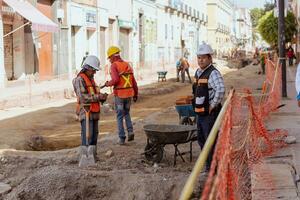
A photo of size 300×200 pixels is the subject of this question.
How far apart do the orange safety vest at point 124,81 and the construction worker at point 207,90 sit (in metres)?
3.06

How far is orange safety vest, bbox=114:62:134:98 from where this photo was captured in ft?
33.9

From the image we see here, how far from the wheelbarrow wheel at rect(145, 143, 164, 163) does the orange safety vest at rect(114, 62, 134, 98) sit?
1.57 metres

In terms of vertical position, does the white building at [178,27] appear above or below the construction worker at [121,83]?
above

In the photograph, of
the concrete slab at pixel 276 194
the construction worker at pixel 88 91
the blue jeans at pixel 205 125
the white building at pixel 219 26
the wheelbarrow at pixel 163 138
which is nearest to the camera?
the concrete slab at pixel 276 194

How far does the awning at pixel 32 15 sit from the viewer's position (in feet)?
81.0

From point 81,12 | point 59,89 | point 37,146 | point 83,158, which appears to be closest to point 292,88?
point 59,89

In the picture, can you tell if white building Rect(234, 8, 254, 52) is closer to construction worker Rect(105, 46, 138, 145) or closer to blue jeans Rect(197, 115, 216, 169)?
construction worker Rect(105, 46, 138, 145)

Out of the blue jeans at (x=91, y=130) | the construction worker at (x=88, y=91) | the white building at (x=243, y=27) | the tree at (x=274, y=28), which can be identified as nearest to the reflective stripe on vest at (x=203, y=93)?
the construction worker at (x=88, y=91)

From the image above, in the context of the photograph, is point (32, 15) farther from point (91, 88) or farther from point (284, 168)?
point (284, 168)

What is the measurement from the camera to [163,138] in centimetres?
852

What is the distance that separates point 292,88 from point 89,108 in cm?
1363

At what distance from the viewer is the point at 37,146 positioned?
41.2ft

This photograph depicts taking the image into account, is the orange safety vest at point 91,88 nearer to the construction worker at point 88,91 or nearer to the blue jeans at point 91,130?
the construction worker at point 88,91

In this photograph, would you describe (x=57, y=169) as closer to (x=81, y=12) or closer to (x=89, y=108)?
(x=89, y=108)
